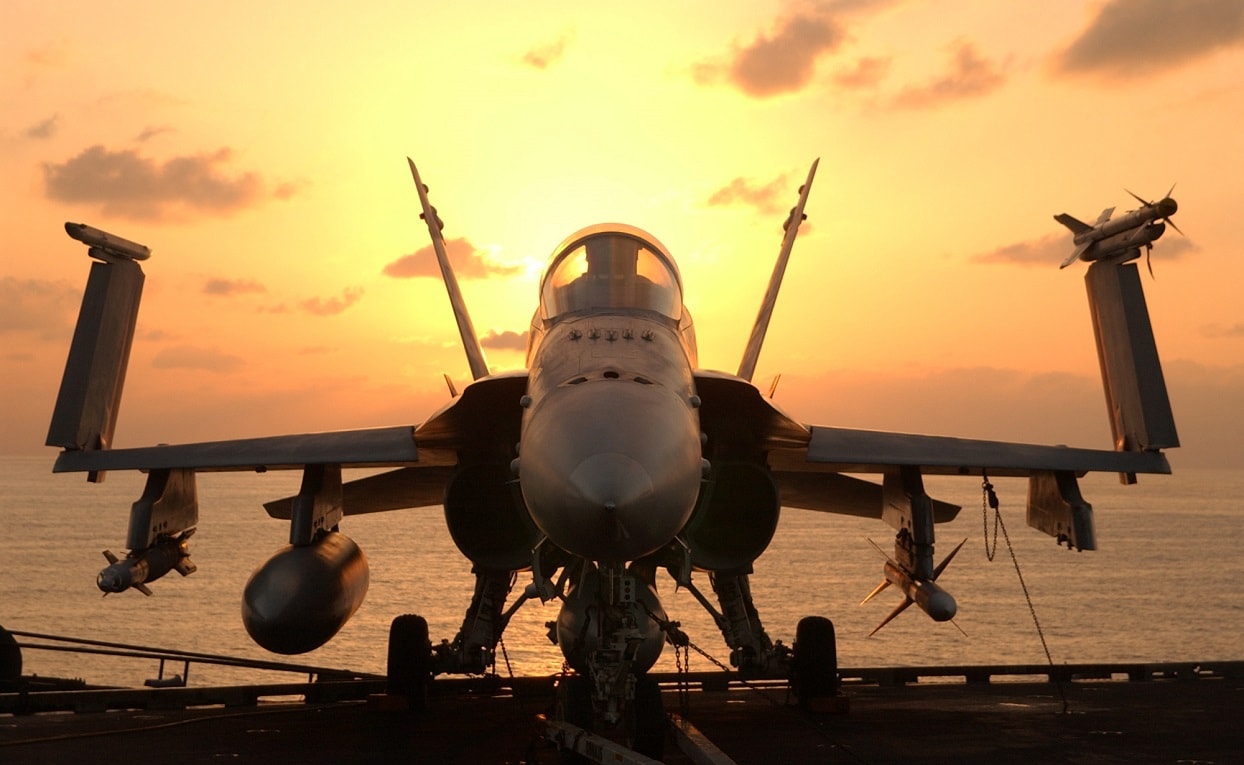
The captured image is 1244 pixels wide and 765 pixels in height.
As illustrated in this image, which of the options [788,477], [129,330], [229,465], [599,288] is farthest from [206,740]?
[788,477]

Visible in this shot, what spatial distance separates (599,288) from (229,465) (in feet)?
16.0

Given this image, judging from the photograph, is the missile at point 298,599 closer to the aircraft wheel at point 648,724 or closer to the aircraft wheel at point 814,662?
the aircraft wheel at point 648,724

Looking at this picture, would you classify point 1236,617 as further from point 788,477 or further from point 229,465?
point 229,465

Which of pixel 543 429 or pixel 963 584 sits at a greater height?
pixel 963 584

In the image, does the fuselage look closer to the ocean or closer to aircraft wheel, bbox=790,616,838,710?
aircraft wheel, bbox=790,616,838,710

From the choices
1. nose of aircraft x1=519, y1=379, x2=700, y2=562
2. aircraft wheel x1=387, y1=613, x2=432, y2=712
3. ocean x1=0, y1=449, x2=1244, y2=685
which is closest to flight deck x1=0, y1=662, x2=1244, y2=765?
aircraft wheel x1=387, y1=613, x2=432, y2=712

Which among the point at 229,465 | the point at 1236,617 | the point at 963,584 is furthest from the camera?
the point at 963,584

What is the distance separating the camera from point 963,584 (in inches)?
3108

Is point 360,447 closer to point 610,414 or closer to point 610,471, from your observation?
point 610,414

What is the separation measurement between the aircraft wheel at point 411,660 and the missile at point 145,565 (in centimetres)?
242

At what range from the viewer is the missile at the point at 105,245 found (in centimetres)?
1228

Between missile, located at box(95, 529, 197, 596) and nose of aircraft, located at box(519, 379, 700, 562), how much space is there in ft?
18.7

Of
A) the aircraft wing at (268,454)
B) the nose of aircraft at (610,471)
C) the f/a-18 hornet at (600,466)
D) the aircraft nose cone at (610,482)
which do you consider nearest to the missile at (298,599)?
the f/a-18 hornet at (600,466)

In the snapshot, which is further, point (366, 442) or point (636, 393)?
point (366, 442)
